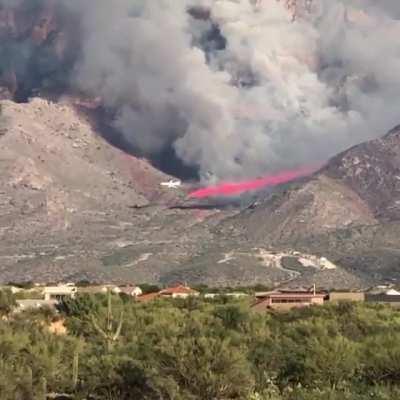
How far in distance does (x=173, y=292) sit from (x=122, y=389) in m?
102

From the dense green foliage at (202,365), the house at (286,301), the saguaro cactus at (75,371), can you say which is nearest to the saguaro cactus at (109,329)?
the dense green foliage at (202,365)

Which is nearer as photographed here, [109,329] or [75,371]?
[75,371]

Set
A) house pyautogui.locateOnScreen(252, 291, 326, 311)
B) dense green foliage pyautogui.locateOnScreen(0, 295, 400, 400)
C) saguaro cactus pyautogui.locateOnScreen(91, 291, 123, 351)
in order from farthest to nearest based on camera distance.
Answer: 1. house pyautogui.locateOnScreen(252, 291, 326, 311)
2. saguaro cactus pyautogui.locateOnScreen(91, 291, 123, 351)
3. dense green foliage pyautogui.locateOnScreen(0, 295, 400, 400)

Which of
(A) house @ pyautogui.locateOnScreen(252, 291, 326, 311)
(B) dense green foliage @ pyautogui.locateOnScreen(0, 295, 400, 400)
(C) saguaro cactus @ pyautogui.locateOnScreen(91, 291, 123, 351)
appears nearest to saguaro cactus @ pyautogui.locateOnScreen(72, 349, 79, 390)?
(B) dense green foliage @ pyautogui.locateOnScreen(0, 295, 400, 400)

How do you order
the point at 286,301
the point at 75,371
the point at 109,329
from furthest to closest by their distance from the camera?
the point at 286,301, the point at 109,329, the point at 75,371

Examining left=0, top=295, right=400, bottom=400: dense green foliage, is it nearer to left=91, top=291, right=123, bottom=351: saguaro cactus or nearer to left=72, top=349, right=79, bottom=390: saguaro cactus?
left=72, top=349, right=79, bottom=390: saguaro cactus

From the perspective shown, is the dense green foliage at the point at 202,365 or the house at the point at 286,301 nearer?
the dense green foliage at the point at 202,365

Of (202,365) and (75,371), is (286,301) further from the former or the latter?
(202,365)

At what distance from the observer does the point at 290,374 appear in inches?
2269

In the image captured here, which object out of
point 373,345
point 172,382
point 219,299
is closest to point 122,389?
point 172,382

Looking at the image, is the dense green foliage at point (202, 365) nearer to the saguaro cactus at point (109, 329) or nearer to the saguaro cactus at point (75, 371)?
the saguaro cactus at point (75, 371)

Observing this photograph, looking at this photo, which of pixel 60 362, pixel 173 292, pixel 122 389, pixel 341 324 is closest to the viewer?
pixel 122 389

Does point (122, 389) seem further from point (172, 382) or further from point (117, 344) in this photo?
point (117, 344)

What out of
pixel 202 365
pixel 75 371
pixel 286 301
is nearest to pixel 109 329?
pixel 75 371
